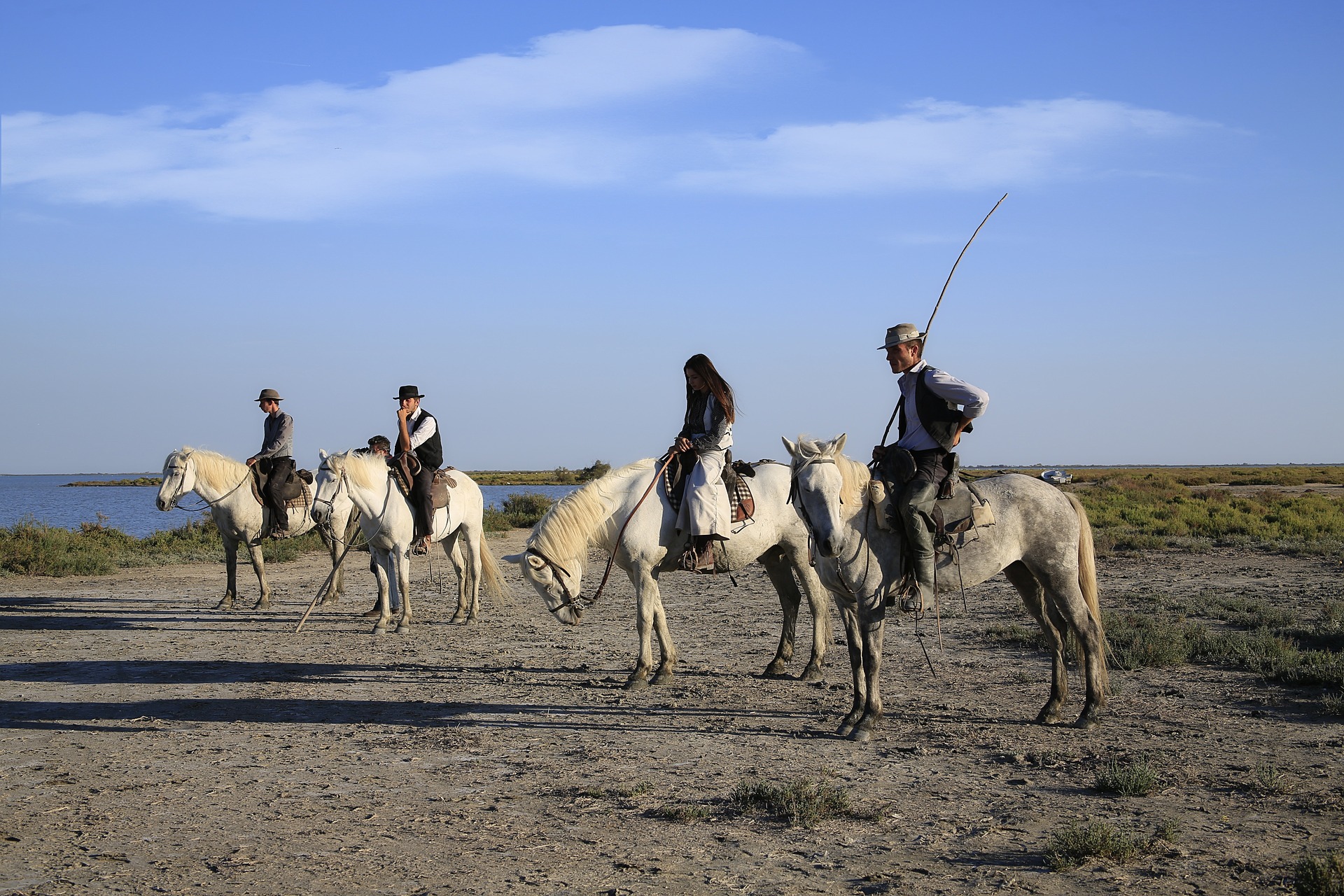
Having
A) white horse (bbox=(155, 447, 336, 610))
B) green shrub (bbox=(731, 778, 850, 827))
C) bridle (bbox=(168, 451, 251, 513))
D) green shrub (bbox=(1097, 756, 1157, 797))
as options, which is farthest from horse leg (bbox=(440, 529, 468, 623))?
green shrub (bbox=(1097, 756, 1157, 797))

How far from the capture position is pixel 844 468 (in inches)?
265

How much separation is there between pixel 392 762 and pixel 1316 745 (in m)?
5.91

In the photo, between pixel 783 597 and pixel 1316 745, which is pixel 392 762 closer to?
pixel 783 597

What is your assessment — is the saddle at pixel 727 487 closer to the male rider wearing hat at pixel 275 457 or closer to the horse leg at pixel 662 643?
the horse leg at pixel 662 643

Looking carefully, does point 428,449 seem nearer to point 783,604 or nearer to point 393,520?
point 393,520

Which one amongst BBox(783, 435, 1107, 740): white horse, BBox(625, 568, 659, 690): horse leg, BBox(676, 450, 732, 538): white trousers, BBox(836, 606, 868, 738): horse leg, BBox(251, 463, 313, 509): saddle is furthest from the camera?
BBox(251, 463, 313, 509): saddle

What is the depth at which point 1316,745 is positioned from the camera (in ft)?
20.3

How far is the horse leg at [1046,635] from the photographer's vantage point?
7004 millimetres

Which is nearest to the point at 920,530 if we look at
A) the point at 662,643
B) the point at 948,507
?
the point at 948,507

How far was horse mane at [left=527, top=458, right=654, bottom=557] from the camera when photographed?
8.52 meters

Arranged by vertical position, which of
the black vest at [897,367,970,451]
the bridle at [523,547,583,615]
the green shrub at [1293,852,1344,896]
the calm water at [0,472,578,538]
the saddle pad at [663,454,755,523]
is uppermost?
the black vest at [897,367,970,451]

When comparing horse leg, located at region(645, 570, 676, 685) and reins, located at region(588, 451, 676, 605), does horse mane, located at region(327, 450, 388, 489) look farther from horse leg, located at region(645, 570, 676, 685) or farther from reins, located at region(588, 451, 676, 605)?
horse leg, located at region(645, 570, 676, 685)

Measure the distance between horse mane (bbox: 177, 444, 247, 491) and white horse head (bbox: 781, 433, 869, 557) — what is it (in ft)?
33.4

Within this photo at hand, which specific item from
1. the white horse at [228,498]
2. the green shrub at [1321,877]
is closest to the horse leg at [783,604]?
the green shrub at [1321,877]
